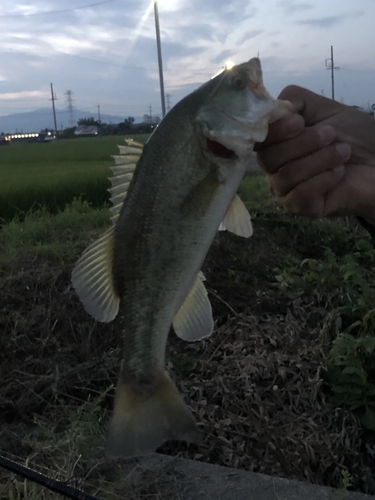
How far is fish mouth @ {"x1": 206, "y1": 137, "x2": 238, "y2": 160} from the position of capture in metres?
1.67

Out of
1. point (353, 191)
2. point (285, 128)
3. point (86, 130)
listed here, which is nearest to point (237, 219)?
point (285, 128)

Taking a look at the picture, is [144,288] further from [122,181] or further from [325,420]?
[325,420]

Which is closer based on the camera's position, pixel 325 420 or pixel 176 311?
pixel 176 311

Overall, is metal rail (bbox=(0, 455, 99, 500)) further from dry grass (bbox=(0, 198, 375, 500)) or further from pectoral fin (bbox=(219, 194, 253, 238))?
pectoral fin (bbox=(219, 194, 253, 238))

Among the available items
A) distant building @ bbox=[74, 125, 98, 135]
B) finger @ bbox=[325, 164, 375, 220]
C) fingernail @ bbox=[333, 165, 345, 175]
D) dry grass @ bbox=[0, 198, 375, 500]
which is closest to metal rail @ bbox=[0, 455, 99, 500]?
dry grass @ bbox=[0, 198, 375, 500]

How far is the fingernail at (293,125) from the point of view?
6.21ft

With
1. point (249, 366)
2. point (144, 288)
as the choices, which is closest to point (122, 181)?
point (144, 288)

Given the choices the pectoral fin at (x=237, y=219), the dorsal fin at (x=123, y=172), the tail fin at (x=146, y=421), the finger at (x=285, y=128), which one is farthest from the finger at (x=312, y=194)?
the tail fin at (x=146, y=421)

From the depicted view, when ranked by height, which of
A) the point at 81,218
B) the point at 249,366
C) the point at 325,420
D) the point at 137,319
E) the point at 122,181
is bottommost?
the point at 325,420

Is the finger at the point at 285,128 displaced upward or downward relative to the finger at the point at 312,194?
upward

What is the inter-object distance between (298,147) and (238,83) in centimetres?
40

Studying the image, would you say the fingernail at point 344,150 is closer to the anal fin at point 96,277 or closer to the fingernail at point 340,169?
the fingernail at point 340,169

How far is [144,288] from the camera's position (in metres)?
1.74

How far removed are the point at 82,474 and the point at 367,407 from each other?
6.20ft
